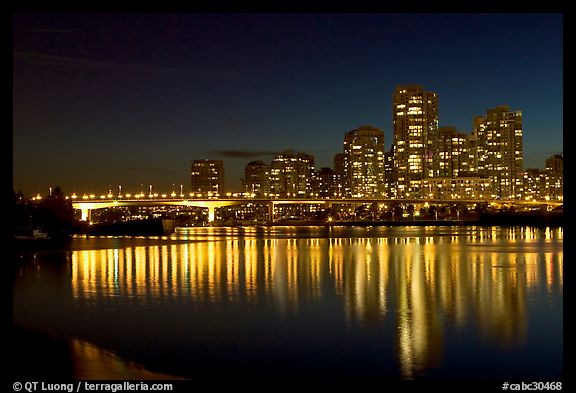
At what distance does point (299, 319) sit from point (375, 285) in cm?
659

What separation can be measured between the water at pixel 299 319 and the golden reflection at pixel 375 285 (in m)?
0.06

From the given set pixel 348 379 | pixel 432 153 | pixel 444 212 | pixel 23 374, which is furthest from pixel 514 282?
pixel 432 153

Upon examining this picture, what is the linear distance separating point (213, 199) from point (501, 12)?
319ft

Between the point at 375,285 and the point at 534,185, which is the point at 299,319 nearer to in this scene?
the point at 375,285

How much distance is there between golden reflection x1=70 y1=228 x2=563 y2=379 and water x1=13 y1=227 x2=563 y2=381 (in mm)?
59

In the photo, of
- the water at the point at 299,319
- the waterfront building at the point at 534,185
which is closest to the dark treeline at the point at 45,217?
the water at the point at 299,319

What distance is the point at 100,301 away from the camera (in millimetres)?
17219

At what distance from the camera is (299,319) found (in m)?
14.5

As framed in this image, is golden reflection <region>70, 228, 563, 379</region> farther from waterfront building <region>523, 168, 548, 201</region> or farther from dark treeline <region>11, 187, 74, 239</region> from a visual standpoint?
waterfront building <region>523, 168, 548, 201</region>

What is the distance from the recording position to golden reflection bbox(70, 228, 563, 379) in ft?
45.1

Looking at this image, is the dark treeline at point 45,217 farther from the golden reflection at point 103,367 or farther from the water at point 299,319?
the golden reflection at point 103,367

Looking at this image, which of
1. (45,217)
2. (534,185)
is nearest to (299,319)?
(45,217)

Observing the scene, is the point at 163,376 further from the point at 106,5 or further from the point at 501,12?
the point at 501,12

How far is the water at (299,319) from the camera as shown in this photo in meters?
10.1
